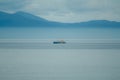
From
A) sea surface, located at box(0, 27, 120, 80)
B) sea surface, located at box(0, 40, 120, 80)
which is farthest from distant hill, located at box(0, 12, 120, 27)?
sea surface, located at box(0, 40, 120, 80)

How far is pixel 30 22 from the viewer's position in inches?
94.3

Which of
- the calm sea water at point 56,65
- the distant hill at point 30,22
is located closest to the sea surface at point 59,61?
the calm sea water at point 56,65

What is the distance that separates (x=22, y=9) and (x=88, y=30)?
32.8 inches

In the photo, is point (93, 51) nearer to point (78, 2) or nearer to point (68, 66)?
point (68, 66)

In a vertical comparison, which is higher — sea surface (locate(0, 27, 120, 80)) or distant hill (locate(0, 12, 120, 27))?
distant hill (locate(0, 12, 120, 27))

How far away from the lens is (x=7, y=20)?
236cm

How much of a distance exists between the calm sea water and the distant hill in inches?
12.6

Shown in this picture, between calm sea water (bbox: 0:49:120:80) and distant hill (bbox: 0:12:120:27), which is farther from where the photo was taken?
distant hill (bbox: 0:12:120:27)

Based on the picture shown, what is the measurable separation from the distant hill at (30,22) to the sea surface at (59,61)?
21cm

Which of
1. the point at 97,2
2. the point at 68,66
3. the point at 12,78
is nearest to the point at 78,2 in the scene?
the point at 97,2

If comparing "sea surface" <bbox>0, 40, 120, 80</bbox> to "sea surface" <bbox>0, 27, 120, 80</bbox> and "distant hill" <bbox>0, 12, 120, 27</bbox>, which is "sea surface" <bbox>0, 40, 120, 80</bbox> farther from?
"distant hill" <bbox>0, 12, 120, 27</bbox>

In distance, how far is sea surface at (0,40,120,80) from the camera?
86.7 inches

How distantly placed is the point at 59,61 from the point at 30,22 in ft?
1.96

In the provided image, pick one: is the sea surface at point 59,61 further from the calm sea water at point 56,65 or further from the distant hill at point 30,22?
the distant hill at point 30,22
